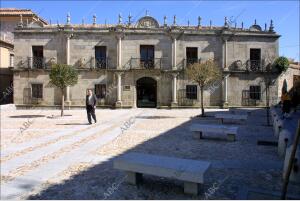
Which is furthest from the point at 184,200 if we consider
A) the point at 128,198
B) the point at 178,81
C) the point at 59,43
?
the point at 59,43

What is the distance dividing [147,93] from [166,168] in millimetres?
21321

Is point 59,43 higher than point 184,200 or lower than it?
higher

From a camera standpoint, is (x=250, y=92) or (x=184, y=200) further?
(x=250, y=92)

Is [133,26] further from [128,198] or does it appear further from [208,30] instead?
[128,198]

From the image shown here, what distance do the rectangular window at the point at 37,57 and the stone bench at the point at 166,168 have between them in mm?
21591

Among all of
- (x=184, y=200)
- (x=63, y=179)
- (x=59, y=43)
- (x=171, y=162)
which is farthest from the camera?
(x=59, y=43)

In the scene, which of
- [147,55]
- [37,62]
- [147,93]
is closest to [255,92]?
[147,93]

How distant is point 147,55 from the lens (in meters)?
25.5

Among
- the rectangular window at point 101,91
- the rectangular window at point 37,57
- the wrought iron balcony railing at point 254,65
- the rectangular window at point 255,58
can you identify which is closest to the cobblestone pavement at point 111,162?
the rectangular window at point 101,91

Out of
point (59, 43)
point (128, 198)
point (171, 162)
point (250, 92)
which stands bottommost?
point (128, 198)

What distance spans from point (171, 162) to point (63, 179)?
199 centimetres

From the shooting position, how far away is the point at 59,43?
25297 millimetres

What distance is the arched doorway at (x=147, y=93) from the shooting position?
26.1 meters

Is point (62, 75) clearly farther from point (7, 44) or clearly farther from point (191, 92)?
point (7, 44)
